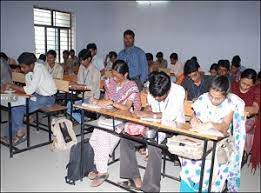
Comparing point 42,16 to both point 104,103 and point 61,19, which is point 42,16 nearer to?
point 61,19

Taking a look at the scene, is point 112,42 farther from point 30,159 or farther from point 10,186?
point 10,186

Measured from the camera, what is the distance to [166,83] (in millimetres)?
2359

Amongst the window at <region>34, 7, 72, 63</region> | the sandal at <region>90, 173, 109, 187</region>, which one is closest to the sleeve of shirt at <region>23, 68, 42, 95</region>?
the sandal at <region>90, 173, 109, 187</region>

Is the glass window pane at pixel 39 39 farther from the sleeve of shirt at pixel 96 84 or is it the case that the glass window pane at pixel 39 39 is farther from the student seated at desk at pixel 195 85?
the student seated at desk at pixel 195 85

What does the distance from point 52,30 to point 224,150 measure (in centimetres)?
705

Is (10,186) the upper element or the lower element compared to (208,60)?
lower

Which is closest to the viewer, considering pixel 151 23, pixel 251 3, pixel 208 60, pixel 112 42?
pixel 251 3

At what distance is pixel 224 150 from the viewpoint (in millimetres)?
2170

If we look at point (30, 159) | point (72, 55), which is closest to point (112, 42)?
point (72, 55)

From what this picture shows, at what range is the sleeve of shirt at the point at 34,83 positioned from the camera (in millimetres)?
3449

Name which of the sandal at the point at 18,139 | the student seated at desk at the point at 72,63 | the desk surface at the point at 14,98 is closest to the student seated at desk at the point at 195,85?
the desk surface at the point at 14,98

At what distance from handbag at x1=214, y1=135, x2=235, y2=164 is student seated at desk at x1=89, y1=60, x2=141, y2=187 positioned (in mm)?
892

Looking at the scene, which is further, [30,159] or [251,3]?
[251,3]

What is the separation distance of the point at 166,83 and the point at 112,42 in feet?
23.7
